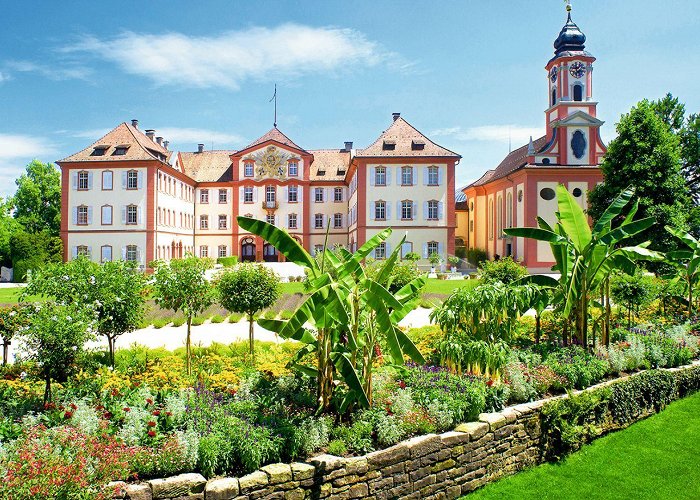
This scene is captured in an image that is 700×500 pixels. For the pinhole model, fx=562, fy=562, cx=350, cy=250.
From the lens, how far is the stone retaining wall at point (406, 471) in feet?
18.5

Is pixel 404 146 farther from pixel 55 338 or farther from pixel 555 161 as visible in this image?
pixel 55 338

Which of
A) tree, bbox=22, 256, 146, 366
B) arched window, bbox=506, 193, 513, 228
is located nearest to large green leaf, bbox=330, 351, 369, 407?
tree, bbox=22, 256, 146, 366

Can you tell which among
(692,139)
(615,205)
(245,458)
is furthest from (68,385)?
(692,139)

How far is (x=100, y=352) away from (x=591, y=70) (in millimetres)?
40760

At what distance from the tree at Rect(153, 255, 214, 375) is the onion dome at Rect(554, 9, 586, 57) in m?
39.2

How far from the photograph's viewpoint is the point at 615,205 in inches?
456

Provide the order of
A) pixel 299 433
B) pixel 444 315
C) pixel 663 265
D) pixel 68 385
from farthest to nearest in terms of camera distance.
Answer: pixel 663 265
pixel 444 315
pixel 68 385
pixel 299 433

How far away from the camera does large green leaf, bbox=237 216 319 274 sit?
7219mm

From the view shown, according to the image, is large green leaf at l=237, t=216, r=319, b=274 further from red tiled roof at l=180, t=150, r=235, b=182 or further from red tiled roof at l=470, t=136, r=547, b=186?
red tiled roof at l=180, t=150, r=235, b=182

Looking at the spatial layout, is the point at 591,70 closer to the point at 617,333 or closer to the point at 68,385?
the point at 617,333

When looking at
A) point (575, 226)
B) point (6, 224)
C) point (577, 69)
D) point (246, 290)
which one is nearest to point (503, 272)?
point (575, 226)

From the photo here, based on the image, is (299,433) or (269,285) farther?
(269,285)

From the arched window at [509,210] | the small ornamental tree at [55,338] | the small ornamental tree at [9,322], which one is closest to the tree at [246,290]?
the small ornamental tree at [9,322]

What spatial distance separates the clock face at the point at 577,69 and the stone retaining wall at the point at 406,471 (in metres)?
38.0
